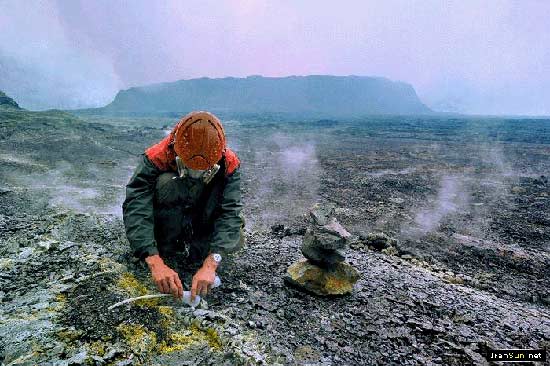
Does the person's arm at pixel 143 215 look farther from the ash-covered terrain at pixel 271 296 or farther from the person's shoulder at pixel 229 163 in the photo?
the person's shoulder at pixel 229 163

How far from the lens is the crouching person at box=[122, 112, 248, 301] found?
2529mm

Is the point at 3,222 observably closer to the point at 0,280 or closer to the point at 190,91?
the point at 0,280

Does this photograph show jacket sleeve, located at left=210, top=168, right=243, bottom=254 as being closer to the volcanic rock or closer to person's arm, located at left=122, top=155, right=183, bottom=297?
person's arm, located at left=122, top=155, right=183, bottom=297

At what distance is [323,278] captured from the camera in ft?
11.0

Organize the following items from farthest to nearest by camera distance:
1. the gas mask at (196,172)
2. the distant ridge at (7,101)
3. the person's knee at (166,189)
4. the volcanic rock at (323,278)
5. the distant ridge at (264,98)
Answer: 1. the distant ridge at (264,98)
2. the distant ridge at (7,101)
3. the volcanic rock at (323,278)
4. the person's knee at (166,189)
5. the gas mask at (196,172)

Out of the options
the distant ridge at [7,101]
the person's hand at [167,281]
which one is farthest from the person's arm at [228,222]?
the distant ridge at [7,101]

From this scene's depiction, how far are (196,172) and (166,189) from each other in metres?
0.33

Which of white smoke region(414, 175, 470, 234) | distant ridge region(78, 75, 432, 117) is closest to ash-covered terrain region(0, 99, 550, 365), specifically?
white smoke region(414, 175, 470, 234)

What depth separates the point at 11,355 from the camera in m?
2.01

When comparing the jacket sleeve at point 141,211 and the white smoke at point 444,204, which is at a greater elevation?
the jacket sleeve at point 141,211

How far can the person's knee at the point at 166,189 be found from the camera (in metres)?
2.80

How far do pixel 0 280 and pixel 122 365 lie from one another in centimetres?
144

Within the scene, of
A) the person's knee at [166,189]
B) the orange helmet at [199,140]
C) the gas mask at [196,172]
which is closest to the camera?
the orange helmet at [199,140]

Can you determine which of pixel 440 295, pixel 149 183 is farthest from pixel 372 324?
pixel 149 183
